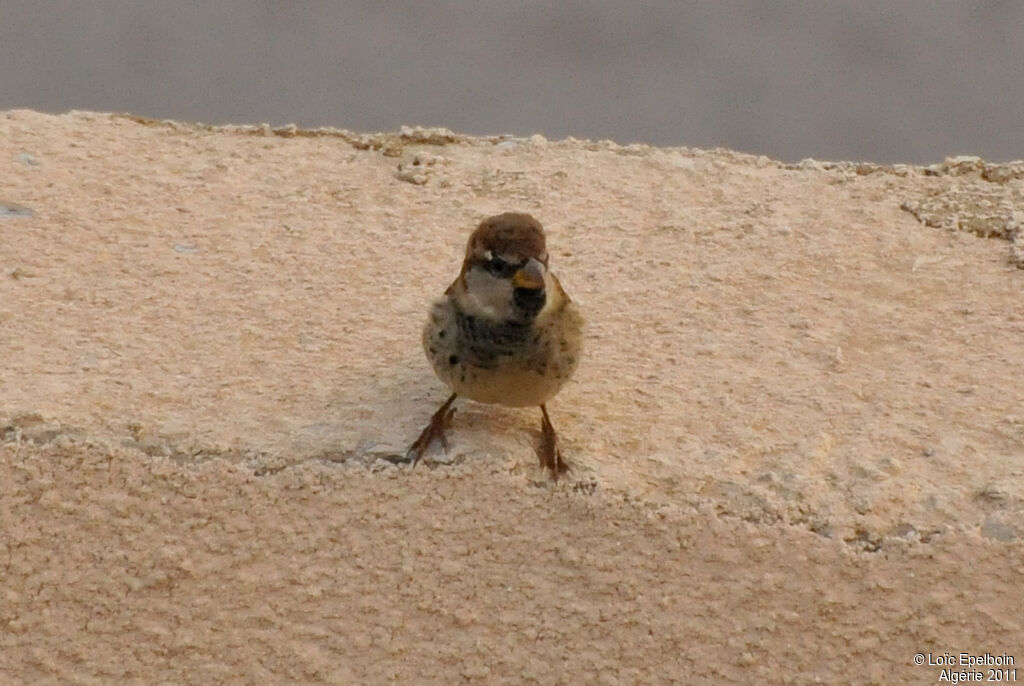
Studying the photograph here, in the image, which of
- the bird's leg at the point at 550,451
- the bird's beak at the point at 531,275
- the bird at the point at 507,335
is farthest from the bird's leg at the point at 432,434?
the bird's beak at the point at 531,275

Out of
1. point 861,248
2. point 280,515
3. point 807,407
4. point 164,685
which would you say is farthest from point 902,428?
point 164,685

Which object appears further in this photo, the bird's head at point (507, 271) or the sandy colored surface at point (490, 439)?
the bird's head at point (507, 271)

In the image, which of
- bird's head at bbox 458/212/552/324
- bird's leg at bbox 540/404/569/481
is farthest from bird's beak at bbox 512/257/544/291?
bird's leg at bbox 540/404/569/481

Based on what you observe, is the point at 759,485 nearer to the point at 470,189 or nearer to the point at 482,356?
the point at 482,356

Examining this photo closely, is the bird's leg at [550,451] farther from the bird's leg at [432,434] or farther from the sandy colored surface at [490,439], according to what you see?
the bird's leg at [432,434]

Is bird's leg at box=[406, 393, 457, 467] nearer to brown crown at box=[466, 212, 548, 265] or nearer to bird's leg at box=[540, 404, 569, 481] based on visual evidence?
bird's leg at box=[540, 404, 569, 481]

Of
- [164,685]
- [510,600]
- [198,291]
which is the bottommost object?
[164,685]

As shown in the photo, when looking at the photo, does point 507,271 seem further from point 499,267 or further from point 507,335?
point 507,335
